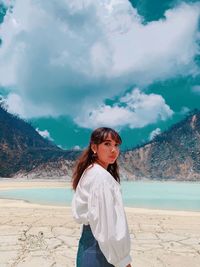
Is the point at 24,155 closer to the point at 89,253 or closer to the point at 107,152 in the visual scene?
the point at 107,152

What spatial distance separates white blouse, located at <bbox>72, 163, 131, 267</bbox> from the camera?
6.33 feet

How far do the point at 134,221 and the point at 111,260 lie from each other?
7.50 metres

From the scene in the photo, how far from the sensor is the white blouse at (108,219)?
6.33ft

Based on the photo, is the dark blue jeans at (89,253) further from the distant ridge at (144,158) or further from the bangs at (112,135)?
the distant ridge at (144,158)

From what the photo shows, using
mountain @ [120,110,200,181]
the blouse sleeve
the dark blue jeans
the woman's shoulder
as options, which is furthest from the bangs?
mountain @ [120,110,200,181]

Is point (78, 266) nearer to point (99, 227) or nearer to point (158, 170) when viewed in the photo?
point (99, 227)

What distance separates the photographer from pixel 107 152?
2.23m

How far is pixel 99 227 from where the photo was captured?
196 centimetres

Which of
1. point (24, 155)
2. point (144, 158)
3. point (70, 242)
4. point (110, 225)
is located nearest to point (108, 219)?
point (110, 225)

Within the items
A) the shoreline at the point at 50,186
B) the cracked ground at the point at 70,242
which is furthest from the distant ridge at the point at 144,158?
the cracked ground at the point at 70,242

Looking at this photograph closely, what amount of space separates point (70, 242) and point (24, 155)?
74.2 metres

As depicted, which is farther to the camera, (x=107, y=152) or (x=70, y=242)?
(x=70, y=242)

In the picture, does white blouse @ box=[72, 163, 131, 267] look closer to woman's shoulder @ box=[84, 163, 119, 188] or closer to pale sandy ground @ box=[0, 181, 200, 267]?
woman's shoulder @ box=[84, 163, 119, 188]

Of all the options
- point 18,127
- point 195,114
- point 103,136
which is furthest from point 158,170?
point 103,136
